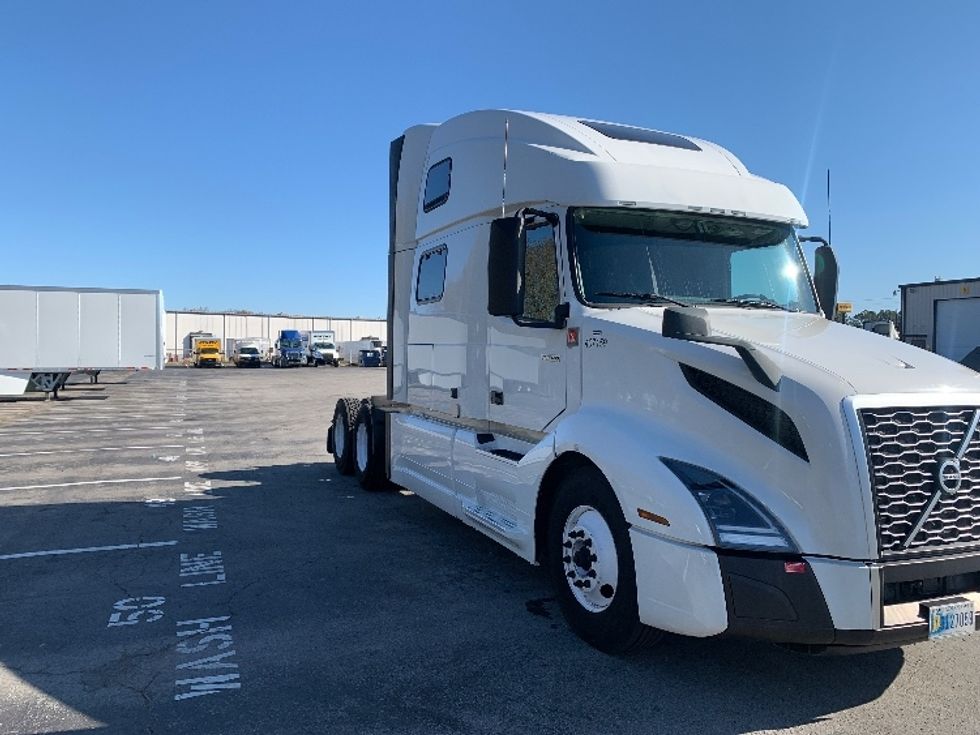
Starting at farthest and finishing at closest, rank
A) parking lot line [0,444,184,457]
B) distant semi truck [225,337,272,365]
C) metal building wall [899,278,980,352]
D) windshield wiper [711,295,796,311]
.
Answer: distant semi truck [225,337,272,365]
metal building wall [899,278,980,352]
parking lot line [0,444,184,457]
windshield wiper [711,295,796,311]

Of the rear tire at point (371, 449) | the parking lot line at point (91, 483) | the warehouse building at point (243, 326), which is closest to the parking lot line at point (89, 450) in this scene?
the parking lot line at point (91, 483)

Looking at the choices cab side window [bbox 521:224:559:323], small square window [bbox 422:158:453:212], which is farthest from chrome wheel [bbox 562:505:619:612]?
small square window [bbox 422:158:453:212]

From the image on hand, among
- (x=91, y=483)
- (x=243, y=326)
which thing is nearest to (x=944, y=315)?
(x=91, y=483)

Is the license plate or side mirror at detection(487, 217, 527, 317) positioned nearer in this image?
the license plate

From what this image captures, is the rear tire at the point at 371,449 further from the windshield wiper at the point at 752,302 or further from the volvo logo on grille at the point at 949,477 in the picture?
the volvo logo on grille at the point at 949,477

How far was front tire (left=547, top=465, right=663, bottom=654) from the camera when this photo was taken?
391 cm

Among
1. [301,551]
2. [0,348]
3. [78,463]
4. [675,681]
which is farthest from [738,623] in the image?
[0,348]

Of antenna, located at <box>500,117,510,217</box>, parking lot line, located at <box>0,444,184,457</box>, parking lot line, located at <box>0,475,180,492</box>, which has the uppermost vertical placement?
antenna, located at <box>500,117,510,217</box>

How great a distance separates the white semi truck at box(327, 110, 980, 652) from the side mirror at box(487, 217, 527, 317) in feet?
0.05

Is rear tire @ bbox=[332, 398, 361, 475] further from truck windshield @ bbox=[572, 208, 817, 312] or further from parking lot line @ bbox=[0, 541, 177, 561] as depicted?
truck windshield @ bbox=[572, 208, 817, 312]

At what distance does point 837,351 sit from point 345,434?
23.9 feet

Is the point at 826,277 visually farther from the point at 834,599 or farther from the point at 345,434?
the point at 345,434

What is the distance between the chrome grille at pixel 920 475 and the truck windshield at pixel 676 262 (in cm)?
151

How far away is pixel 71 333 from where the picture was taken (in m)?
24.0
